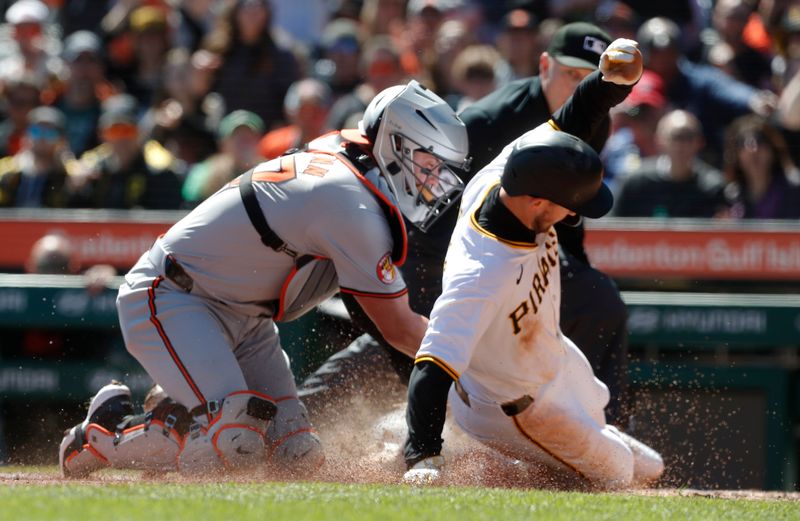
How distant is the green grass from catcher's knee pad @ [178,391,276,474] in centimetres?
42

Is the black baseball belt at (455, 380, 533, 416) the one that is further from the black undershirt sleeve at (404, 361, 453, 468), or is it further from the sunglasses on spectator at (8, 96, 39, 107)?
the sunglasses on spectator at (8, 96, 39, 107)

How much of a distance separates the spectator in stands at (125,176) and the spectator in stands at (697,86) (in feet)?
12.1

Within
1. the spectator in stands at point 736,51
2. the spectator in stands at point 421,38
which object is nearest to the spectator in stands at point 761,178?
the spectator in stands at point 736,51

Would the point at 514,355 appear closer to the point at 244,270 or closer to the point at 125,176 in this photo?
the point at 244,270

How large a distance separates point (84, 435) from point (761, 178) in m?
5.02

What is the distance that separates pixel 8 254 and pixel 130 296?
3835mm

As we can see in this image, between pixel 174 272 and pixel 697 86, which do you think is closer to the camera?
pixel 174 272

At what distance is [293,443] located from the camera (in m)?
5.25

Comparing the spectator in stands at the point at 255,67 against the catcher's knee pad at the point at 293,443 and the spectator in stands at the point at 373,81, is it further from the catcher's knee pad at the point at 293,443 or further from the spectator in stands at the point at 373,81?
the catcher's knee pad at the point at 293,443

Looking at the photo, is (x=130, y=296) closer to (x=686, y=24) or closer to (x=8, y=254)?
(x=8, y=254)

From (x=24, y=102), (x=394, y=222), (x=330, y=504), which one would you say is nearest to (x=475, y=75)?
(x=24, y=102)

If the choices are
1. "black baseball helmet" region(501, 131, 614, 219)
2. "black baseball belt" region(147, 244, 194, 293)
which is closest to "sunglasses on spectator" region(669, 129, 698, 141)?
"black baseball helmet" region(501, 131, 614, 219)

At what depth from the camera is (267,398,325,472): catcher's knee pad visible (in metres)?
5.22

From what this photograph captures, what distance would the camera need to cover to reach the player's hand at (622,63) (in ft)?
15.7
